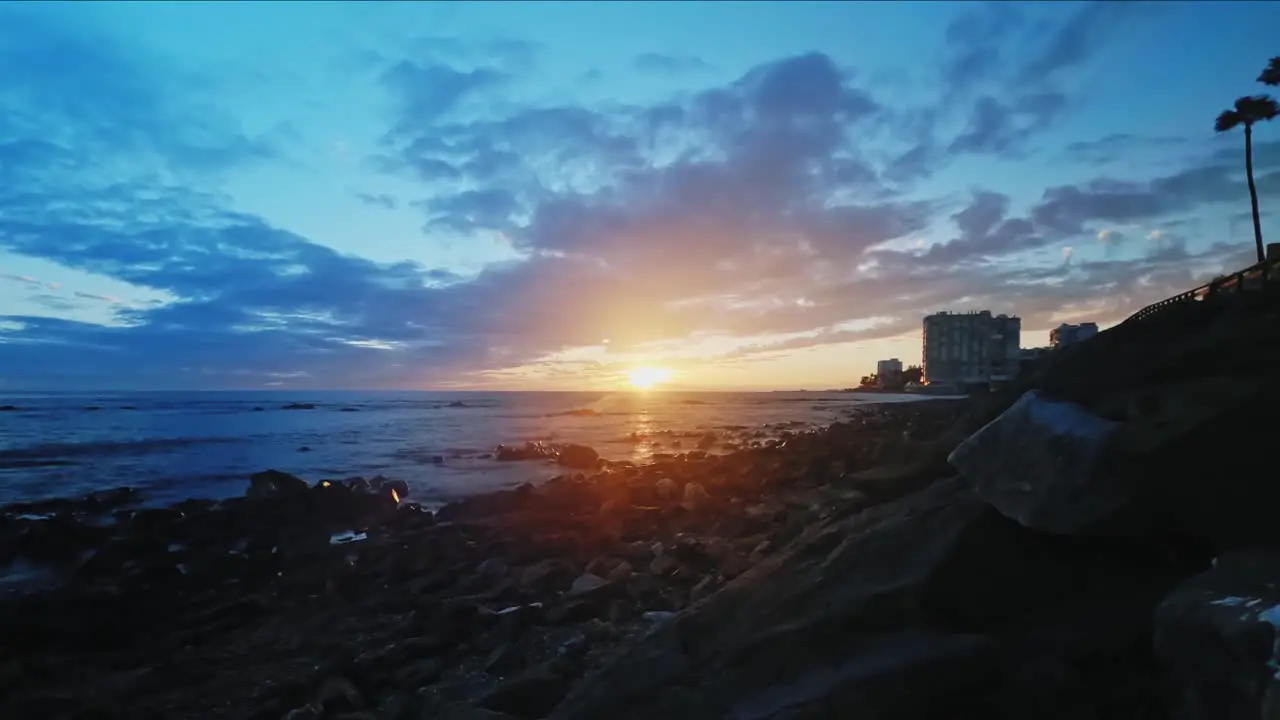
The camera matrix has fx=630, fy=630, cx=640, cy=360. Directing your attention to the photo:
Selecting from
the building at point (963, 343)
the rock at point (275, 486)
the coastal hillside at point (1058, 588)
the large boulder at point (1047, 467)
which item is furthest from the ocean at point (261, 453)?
the building at point (963, 343)

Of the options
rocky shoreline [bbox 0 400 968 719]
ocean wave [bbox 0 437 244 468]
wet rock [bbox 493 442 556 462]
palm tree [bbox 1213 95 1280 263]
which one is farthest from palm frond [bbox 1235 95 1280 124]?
ocean wave [bbox 0 437 244 468]

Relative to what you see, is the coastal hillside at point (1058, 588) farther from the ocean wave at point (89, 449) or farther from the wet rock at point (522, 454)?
the ocean wave at point (89, 449)

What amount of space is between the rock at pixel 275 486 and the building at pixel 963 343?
126846 millimetres

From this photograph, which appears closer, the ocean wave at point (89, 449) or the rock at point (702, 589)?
the rock at point (702, 589)

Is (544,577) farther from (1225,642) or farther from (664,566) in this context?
(1225,642)

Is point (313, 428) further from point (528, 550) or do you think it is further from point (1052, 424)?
point (1052, 424)

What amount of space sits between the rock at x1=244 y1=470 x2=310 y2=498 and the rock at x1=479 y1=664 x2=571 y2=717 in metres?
13.6

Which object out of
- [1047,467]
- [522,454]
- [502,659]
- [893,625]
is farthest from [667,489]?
[522,454]

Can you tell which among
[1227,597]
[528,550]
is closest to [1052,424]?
[1227,597]

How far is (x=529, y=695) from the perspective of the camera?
5.71 metres

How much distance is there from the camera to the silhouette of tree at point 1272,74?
23922 millimetres

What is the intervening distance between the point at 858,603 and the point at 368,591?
8.23 metres

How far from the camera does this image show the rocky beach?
128 inches

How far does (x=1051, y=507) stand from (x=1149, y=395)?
1267 mm
